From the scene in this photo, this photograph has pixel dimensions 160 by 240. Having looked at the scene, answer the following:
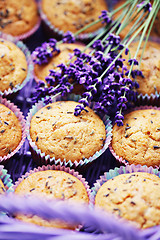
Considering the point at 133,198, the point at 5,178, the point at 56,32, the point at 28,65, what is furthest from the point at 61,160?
the point at 56,32

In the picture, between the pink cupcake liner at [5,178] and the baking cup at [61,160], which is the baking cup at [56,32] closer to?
the baking cup at [61,160]

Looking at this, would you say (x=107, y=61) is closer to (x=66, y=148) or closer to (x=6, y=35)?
(x=66, y=148)

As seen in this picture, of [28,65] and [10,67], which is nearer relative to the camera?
[10,67]

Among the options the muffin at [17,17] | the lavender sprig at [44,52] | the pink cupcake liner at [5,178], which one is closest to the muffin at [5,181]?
the pink cupcake liner at [5,178]

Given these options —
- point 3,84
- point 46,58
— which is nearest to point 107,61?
point 46,58

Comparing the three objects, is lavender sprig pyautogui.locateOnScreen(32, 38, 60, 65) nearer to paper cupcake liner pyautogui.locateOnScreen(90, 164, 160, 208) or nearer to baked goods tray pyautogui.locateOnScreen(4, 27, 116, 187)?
baked goods tray pyautogui.locateOnScreen(4, 27, 116, 187)

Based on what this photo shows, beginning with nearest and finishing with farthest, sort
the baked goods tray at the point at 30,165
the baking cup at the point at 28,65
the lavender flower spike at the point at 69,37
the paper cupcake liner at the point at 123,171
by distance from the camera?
the paper cupcake liner at the point at 123,171
the baked goods tray at the point at 30,165
the baking cup at the point at 28,65
the lavender flower spike at the point at 69,37

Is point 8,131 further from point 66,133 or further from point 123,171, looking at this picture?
point 123,171
